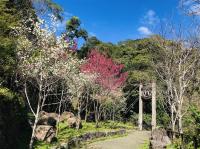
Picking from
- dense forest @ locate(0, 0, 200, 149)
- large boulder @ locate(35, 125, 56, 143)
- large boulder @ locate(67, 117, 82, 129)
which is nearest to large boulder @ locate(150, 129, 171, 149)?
dense forest @ locate(0, 0, 200, 149)

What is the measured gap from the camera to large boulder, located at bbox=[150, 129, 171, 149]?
1641 cm

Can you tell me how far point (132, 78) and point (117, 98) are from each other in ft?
13.8

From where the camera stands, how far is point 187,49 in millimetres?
15648

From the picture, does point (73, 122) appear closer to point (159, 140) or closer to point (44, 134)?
point (44, 134)

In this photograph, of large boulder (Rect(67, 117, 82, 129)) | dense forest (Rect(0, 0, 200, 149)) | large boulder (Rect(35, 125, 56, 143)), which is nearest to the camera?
dense forest (Rect(0, 0, 200, 149))

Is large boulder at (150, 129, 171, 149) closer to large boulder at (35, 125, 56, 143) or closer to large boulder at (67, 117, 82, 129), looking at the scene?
large boulder at (35, 125, 56, 143)

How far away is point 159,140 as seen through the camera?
17.0 metres

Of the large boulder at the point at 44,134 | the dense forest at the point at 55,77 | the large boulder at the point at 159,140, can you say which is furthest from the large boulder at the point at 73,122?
the large boulder at the point at 159,140

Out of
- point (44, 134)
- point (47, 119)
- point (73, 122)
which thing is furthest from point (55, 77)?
point (73, 122)

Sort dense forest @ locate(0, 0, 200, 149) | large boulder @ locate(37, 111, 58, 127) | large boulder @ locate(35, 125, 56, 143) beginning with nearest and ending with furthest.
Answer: dense forest @ locate(0, 0, 200, 149), large boulder @ locate(35, 125, 56, 143), large boulder @ locate(37, 111, 58, 127)

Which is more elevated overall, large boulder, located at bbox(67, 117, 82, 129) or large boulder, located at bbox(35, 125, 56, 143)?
large boulder, located at bbox(67, 117, 82, 129)

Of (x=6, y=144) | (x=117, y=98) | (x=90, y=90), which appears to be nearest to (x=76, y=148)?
(x=6, y=144)

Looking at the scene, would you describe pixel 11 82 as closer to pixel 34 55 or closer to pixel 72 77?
pixel 34 55

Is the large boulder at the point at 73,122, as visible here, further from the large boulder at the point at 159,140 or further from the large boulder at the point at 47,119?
the large boulder at the point at 159,140
